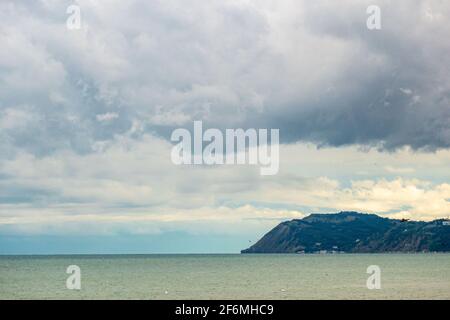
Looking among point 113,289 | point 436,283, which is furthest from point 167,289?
point 436,283

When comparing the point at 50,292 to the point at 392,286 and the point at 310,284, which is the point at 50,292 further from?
the point at 392,286

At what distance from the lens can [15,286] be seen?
140 metres

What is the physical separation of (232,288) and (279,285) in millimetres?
13049

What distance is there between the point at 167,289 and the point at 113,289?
41.2ft

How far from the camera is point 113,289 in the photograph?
127812mm
